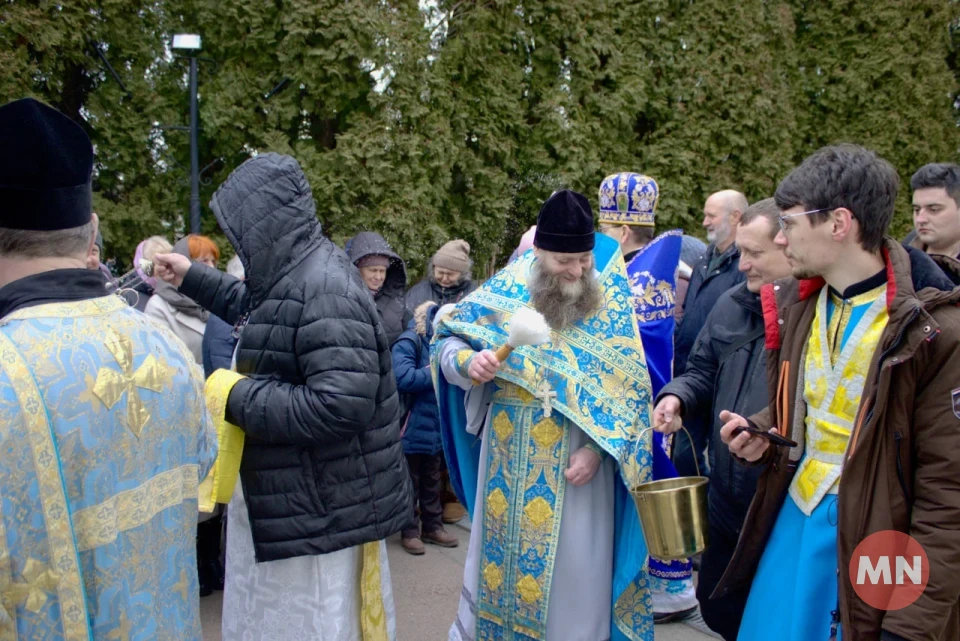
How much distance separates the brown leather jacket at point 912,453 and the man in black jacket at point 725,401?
0.60 metres

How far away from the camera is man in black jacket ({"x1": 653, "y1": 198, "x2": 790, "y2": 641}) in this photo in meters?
2.69

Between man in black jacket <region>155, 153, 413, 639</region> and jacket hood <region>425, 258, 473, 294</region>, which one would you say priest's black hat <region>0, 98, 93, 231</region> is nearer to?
man in black jacket <region>155, 153, 413, 639</region>

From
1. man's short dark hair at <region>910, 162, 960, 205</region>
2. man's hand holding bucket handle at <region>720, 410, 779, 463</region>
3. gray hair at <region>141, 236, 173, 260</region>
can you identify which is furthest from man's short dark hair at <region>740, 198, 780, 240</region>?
gray hair at <region>141, 236, 173, 260</region>

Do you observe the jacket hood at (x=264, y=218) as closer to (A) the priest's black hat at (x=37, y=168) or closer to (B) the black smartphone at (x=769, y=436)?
(A) the priest's black hat at (x=37, y=168)

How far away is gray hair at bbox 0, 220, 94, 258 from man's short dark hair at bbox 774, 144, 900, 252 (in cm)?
187

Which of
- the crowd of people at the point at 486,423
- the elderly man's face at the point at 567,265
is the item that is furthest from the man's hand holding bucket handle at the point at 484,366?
the elderly man's face at the point at 567,265

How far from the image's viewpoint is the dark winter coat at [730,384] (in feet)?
8.79

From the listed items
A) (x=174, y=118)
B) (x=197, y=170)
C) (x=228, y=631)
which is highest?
(x=174, y=118)

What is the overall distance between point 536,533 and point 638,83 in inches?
321

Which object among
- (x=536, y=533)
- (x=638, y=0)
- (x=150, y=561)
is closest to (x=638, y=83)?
(x=638, y=0)

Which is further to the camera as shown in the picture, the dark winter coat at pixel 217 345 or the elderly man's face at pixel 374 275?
the elderly man's face at pixel 374 275

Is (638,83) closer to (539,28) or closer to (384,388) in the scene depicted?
(539,28)

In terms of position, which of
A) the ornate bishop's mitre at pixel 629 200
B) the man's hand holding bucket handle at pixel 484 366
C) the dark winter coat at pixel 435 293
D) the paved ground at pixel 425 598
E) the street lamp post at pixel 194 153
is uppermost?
the street lamp post at pixel 194 153

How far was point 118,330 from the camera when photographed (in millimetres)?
1614
